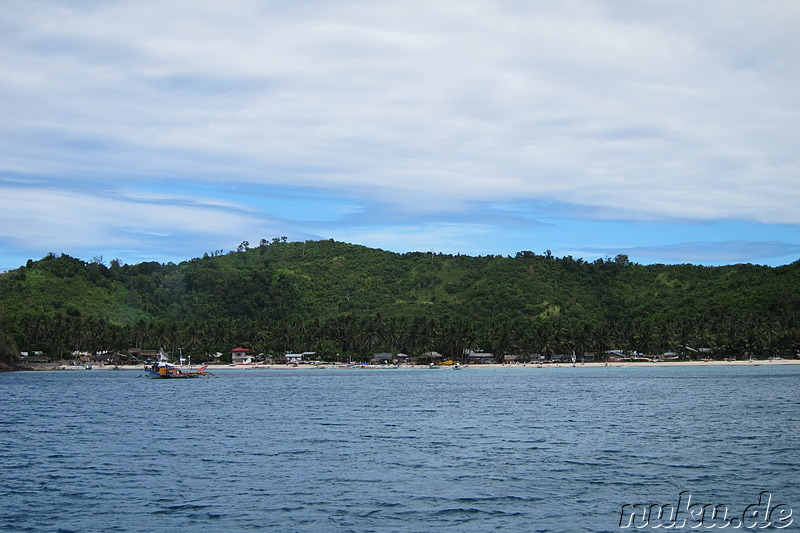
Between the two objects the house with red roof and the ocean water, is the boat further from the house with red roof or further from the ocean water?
the ocean water

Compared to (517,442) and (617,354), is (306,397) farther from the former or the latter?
(617,354)

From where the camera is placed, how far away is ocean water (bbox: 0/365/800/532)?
2616 centimetres

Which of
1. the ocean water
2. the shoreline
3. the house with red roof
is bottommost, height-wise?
the ocean water

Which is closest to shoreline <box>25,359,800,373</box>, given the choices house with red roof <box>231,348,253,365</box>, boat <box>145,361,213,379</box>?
house with red roof <box>231,348,253,365</box>

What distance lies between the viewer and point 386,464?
1410 inches

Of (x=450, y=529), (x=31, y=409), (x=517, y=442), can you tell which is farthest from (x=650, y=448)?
(x=31, y=409)

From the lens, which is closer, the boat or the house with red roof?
the boat

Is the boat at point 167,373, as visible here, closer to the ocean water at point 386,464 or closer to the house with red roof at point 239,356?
the house with red roof at point 239,356


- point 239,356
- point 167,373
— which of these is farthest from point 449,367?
point 167,373

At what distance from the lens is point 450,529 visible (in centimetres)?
2420

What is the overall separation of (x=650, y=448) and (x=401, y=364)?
151599mm

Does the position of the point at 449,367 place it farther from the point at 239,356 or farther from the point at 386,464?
the point at 386,464

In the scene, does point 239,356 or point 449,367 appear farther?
point 239,356

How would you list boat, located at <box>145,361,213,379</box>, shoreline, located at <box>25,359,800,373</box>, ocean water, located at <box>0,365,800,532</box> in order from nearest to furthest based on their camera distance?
ocean water, located at <box>0,365,800,532</box> → boat, located at <box>145,361,213,379</box> → shoreline, located at <box>25,359,800,373</box>
